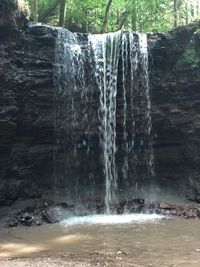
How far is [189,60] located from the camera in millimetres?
15383

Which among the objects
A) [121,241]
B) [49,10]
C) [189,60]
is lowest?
[121,241]

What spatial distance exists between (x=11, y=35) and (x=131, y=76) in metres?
4.03

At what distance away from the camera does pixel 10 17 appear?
46.0 feet

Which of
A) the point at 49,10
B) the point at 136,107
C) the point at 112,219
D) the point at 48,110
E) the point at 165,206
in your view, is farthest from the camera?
the point at 49,10

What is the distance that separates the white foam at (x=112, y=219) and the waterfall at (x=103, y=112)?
186 cm

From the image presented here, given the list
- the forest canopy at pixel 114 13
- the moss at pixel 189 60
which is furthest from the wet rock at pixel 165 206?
the forest canopy at pixel 114 13

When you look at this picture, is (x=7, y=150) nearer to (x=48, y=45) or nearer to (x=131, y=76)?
(x=48, y=45)

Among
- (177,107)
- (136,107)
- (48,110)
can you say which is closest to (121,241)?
(48,110)

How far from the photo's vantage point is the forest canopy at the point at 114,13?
19.9m

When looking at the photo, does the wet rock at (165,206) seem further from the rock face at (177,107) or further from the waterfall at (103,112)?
the waterfall at (103,112)

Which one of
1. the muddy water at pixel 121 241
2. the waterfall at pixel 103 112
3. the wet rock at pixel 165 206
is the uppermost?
the waterfall at pixel 103 112

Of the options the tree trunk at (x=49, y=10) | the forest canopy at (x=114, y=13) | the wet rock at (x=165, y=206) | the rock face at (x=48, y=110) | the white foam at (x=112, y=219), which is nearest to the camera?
the white foam at (x=112, y=219)

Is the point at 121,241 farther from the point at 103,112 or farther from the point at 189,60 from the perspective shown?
the point at 189,60

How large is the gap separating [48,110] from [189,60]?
4935 millimetres
